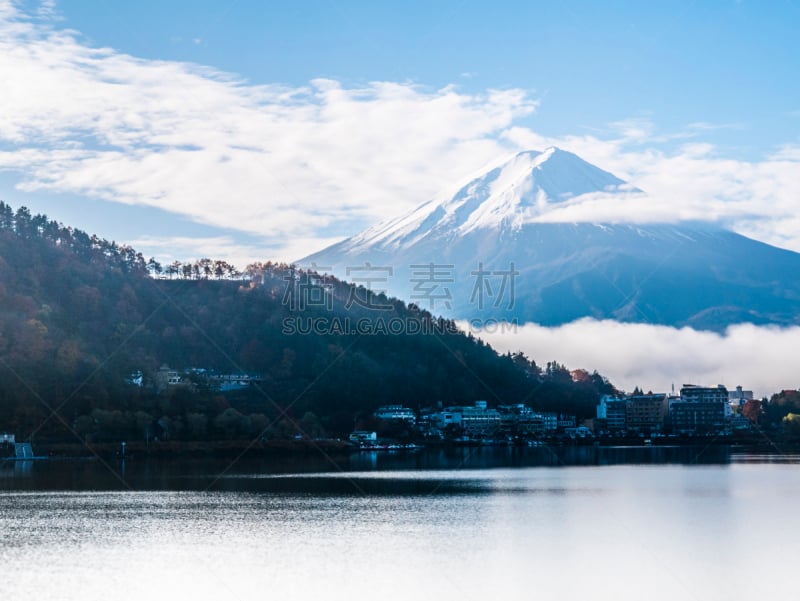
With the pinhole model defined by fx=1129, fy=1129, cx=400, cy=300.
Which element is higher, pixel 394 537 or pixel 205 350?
pixel 205 350

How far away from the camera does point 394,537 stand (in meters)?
21.0

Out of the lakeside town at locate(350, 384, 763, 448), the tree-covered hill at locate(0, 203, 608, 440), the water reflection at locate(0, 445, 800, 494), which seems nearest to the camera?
the water reflection at locate(0, 445, 800, 494)

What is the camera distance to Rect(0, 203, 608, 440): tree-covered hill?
48812 millimetres

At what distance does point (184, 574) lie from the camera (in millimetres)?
17266

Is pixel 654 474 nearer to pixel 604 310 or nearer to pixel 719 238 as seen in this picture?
pixel 604 310

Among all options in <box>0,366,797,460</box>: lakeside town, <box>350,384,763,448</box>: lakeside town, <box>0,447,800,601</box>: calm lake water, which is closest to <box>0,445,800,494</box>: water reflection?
<box>0,447,800,601</box>: calm lake water

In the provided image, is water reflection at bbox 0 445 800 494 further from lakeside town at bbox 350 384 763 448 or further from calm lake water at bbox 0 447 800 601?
lakeside town at bbox 350 384 763 448

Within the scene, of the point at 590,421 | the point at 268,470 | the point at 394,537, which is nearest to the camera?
→ the point at 394,537

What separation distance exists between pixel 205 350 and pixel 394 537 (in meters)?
48.1

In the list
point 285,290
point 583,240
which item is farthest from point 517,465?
point 583,240

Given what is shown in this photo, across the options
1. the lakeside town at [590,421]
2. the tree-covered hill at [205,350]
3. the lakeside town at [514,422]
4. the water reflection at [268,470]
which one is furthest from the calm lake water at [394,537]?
the lakeside town at [590,421]

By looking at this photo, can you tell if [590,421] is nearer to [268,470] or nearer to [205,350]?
[205,350]

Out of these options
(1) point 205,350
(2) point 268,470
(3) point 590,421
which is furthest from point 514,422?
(2) point 268,470

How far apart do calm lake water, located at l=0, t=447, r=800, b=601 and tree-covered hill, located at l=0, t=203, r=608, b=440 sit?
13.0 metres
